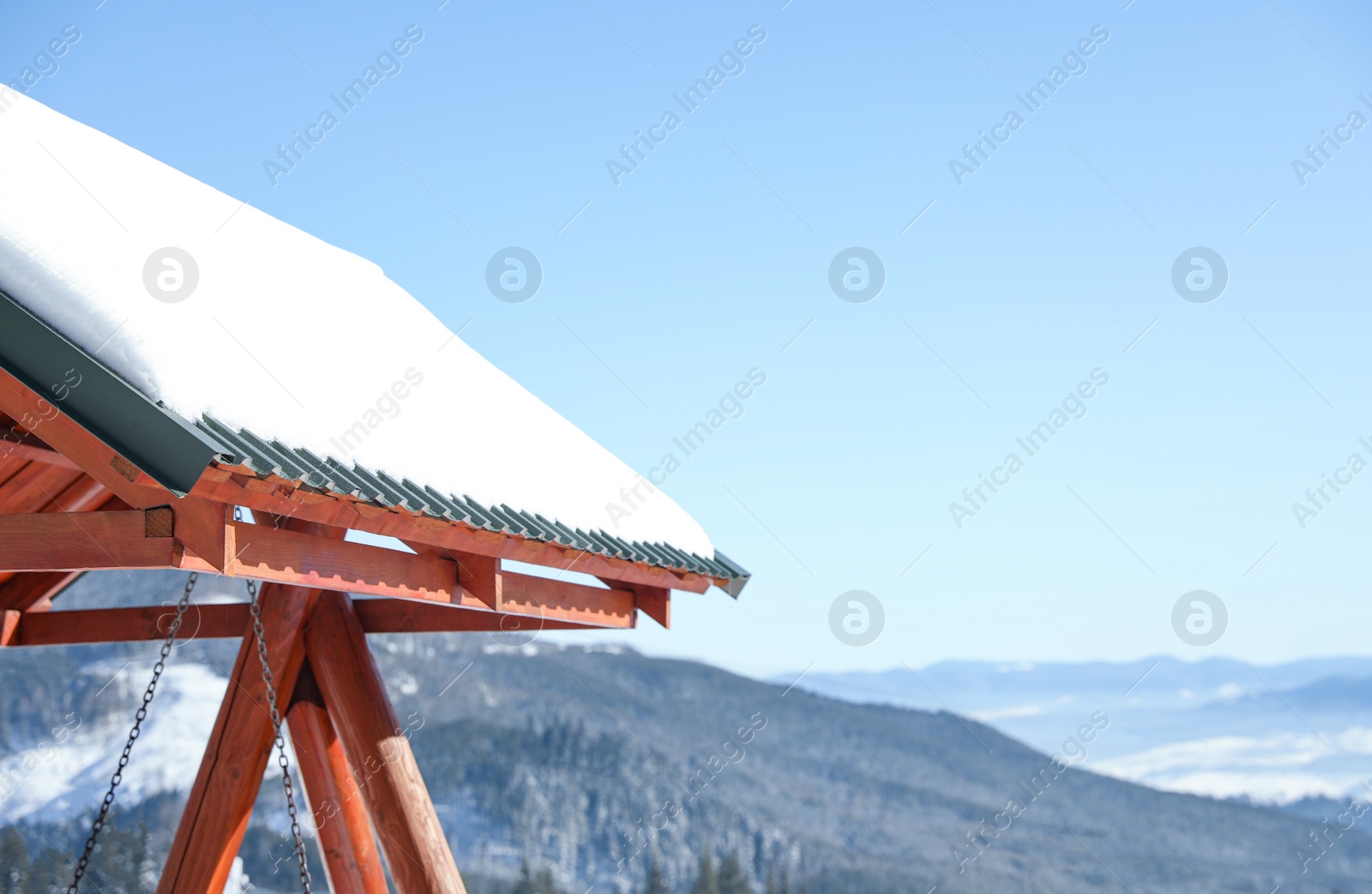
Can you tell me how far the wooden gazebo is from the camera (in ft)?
7.87

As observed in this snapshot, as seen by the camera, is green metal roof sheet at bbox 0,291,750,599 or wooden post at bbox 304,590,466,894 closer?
green metal roof sheet at bbox 0,291,750,599

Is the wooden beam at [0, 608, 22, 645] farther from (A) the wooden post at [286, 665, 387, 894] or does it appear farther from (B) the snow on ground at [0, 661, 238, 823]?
(B) the snow on ground at [0, 661, 238, 823]

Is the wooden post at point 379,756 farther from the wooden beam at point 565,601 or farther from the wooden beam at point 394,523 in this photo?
the wooden beam at point 394,523

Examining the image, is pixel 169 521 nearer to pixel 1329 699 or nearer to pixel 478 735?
pixel 478 735

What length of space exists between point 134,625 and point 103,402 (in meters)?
3.36

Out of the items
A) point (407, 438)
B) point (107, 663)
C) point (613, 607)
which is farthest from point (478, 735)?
point (407, 438)

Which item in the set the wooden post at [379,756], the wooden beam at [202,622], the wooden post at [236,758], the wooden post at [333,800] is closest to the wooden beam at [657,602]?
the wooden beam at [202,622]

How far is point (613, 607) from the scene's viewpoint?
19.5 ft

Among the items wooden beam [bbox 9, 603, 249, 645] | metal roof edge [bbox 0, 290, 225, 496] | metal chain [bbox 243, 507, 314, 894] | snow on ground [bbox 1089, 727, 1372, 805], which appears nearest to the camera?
metal roof edge [bbox 0, 290, 225, 496]

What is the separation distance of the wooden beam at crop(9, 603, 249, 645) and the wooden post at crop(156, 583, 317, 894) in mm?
636

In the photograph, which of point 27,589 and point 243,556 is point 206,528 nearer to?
point 243,556

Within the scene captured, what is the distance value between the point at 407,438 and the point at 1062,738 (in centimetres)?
3987

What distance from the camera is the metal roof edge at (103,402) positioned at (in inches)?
87.7

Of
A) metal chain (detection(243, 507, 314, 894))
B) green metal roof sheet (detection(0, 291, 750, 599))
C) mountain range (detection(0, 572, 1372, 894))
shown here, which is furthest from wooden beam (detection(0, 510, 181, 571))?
mountain range (detection(0, 572, 1372, 894))
